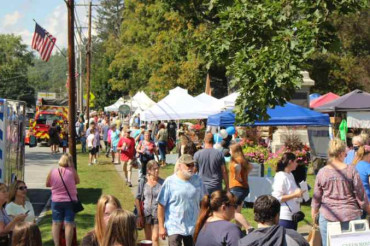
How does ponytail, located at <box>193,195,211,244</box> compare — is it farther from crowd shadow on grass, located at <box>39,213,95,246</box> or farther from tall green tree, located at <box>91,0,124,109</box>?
tall green tree, located at <box>91,0,124,109</box>

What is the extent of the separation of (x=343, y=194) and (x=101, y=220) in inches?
138

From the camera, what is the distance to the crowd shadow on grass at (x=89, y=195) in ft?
51.4

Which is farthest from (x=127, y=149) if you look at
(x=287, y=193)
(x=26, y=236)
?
(x=26, y=236)

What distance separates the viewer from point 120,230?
4.40m

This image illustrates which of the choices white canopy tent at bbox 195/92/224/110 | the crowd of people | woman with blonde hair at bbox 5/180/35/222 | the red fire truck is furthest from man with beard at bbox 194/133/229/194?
the red fire truck

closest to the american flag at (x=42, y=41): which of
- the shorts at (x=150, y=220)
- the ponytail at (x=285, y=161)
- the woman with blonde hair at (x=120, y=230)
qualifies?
the shorts at (x=150, y=220)

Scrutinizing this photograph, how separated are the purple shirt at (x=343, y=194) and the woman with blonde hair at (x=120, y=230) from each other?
389 centimetres

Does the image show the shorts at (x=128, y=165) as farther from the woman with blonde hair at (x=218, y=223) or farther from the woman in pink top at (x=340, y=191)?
the woman with blonde hair at (x=218, y=223)

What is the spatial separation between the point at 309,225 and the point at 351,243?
240 inches

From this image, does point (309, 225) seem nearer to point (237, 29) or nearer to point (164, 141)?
point (237, 29)

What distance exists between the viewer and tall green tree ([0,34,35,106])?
115 m

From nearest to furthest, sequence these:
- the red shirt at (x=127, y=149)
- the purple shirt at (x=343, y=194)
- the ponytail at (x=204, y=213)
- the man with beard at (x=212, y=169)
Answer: the ponytail at (x=204, y=213) → the purple shirt at (x=343, y=194) → the man with beard at (x=212, y=169) → the red shirt at (x=127, y=149)

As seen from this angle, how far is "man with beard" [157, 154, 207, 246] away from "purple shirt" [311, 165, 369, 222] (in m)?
1.59

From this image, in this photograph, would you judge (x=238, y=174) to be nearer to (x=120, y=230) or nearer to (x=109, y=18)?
(x=120, y=230)
